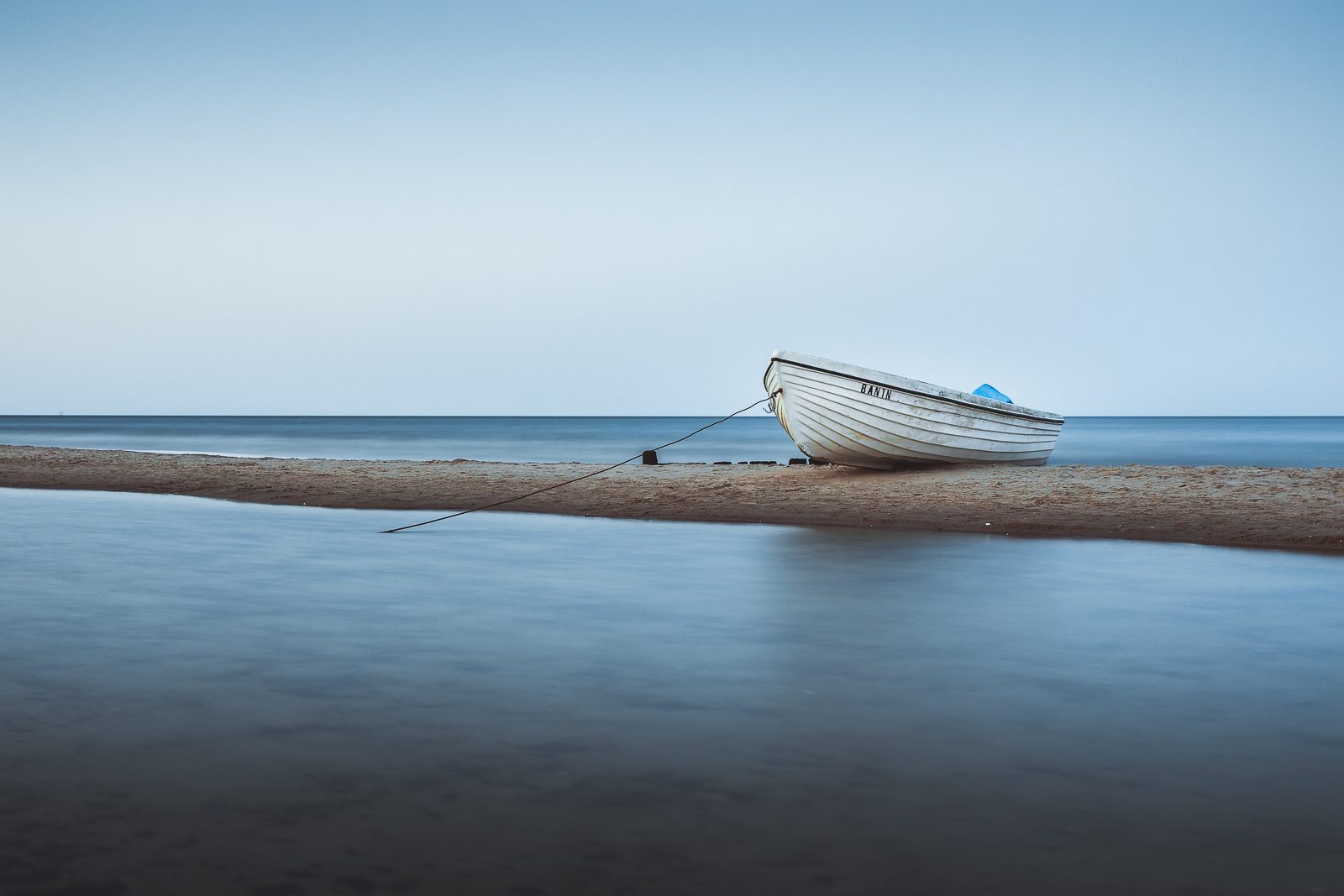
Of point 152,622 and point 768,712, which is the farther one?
point 152,622

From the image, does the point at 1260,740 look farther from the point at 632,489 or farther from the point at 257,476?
the point at 257,476

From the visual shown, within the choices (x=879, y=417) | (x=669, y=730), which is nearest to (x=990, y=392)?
(x=879, y=417)

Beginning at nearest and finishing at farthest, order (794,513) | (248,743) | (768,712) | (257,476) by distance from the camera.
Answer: (248,743) < (768,712) < (794,513) < (257,476)

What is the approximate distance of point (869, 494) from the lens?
16391 millimetres

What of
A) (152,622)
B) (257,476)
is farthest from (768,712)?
(257,476)

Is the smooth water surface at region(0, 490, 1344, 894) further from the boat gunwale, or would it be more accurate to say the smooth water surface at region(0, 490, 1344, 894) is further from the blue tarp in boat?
the blue tarp in boat

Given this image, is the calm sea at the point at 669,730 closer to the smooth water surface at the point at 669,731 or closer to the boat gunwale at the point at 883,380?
the smooth water surface at the point at 669,731

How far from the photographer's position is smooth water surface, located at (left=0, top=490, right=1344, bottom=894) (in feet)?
11.0

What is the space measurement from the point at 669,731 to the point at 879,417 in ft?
43.2

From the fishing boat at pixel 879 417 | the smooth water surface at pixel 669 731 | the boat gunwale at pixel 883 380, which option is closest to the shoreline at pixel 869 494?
the fishing boat at pixel 879 417

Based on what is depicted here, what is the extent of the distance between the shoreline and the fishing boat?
39 cm

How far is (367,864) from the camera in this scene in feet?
10.9

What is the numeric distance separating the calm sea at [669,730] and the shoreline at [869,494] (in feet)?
9.92

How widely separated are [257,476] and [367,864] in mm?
20285
